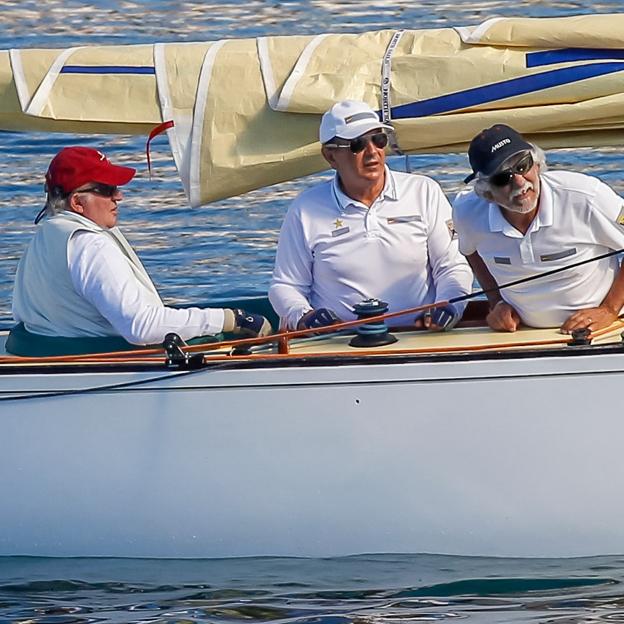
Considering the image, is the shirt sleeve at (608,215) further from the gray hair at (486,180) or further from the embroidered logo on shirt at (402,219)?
the embroidered logo on shirt at (402,219)

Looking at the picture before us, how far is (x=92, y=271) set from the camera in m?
5.19

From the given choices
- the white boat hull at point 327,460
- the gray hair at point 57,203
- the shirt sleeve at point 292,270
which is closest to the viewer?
the white boat hull at point 327,460

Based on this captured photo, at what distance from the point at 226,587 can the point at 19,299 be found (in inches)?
47.5

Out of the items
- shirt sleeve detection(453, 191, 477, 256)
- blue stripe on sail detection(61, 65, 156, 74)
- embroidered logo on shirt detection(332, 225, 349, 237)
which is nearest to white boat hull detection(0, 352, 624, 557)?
shirt sleeve detection(453, 191, 477, 256)

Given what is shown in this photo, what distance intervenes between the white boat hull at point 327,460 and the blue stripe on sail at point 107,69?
45.4 inches

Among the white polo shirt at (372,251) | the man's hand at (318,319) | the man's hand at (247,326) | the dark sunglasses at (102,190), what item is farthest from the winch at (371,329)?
the dark sunglasses at (102,190)

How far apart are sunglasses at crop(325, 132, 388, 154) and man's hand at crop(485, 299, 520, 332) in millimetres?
653

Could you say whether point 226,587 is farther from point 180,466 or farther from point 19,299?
point 19,299

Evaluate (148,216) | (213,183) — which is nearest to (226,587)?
(213,183)

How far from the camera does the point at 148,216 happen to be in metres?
10.7

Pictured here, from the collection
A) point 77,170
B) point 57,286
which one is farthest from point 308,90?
point 57,286

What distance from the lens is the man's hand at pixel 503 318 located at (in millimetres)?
5223

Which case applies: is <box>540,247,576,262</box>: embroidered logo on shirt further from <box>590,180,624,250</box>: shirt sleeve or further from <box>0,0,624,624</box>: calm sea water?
<box>0,0,624,624</box>: calm sea water

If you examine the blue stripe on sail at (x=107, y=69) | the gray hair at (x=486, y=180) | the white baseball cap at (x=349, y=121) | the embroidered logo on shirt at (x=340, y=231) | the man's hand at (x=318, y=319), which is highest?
the blue stripe on sail at (x=107, y=69)
